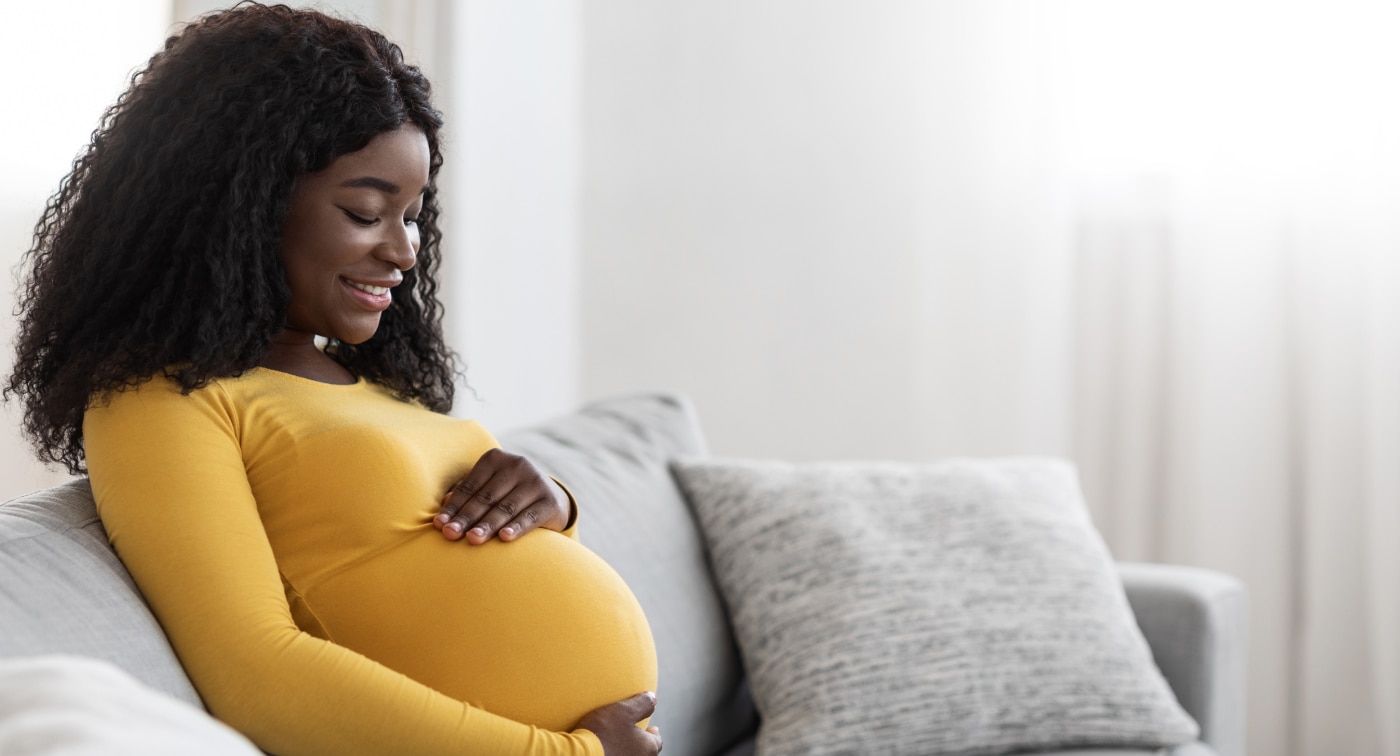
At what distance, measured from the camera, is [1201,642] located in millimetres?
1481

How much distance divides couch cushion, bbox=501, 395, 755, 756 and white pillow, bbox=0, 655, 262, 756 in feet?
2.55

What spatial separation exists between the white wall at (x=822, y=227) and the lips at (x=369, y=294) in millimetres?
1475

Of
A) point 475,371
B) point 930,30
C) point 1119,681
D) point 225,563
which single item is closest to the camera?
point 225,563

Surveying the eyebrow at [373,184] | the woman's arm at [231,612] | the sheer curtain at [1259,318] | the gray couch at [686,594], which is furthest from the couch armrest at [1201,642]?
the eyebrow at [373,184]

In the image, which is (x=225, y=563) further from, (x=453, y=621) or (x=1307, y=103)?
(x=1307, y=103)

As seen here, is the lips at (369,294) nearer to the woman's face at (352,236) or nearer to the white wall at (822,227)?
the woman's face at (352,236)

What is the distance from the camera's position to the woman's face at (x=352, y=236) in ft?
3.11

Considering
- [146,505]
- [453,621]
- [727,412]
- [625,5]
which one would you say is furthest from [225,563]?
[625,5]

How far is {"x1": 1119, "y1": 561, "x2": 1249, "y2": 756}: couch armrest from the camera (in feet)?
4.82

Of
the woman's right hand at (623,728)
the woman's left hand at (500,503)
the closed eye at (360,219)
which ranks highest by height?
the closed eye at (360,219)

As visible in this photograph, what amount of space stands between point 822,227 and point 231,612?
179 centimetres

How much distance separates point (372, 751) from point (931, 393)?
5.60 ft

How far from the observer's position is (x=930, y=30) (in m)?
2.36

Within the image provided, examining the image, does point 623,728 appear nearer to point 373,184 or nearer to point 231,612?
point 231,612
